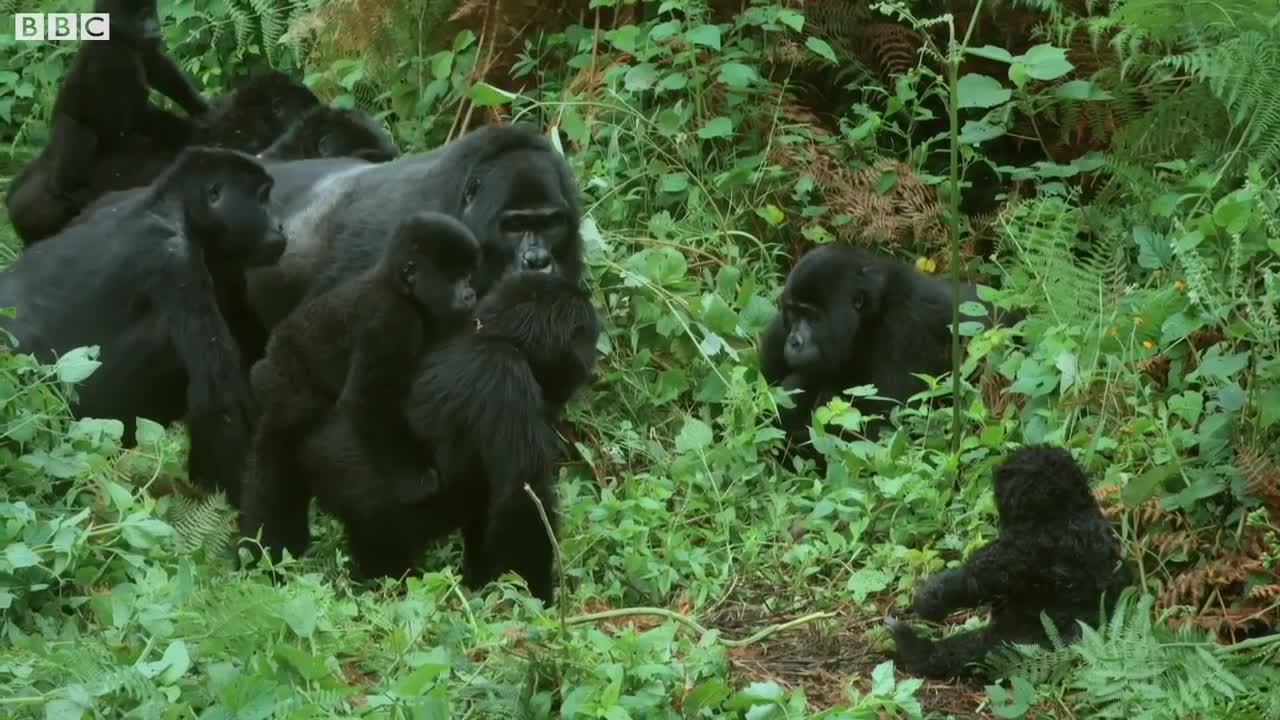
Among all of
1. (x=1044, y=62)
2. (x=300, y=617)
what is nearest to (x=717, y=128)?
(x=1044, y=62)

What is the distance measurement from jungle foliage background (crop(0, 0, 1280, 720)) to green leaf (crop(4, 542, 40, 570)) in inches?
0.5

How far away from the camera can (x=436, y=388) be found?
5.38 metres

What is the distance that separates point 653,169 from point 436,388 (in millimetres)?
2881

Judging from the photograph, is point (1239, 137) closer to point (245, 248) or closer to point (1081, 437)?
point (1081, 437)

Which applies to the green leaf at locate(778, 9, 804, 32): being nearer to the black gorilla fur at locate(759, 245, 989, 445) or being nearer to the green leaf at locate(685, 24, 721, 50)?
the green leaf at locate(685, 24, 721, 50)

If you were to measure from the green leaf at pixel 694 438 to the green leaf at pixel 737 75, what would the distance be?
6.78 feet

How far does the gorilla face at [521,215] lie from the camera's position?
20.4 ft

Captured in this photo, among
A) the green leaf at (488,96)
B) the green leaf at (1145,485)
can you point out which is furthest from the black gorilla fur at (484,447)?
the green leaf at (488,96)

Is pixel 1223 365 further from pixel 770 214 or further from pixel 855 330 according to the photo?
pixel 770 214

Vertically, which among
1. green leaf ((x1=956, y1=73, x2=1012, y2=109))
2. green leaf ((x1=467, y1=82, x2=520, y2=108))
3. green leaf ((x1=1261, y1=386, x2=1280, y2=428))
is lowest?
green leaf ((x1=467, y1=82, x2=520, y2=108))

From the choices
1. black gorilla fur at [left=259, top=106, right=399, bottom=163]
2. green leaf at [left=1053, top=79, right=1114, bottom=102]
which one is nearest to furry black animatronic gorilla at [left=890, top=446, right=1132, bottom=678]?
green leaf at [left=1053, top=79, right=1114, bottom=102]

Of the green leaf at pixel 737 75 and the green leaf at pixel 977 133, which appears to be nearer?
the green leaf at pixel 977 133

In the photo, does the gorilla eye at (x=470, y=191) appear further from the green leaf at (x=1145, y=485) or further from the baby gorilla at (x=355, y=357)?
the green leaf at (x=1145, y=485)

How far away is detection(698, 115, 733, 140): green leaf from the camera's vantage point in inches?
308
